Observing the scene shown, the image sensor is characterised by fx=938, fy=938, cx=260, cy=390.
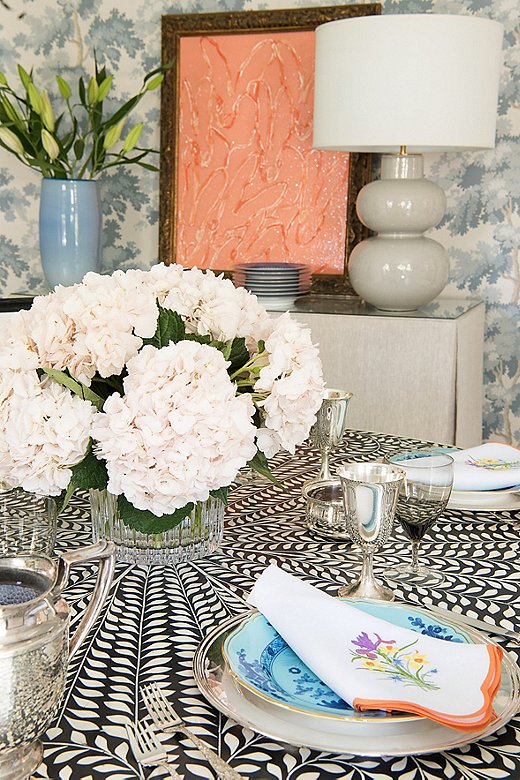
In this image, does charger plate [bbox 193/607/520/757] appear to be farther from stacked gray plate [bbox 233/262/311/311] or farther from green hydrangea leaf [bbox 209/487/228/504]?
stacked gray plate [bbox 233/262/311/311]

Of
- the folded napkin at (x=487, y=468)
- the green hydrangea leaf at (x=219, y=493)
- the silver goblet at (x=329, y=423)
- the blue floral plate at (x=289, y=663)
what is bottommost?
the blue floral plate at (x=289, y=663)

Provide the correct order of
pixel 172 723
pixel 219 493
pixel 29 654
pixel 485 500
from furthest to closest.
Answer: pixel 485 500
pixel 219 493
pixel 172 723
pixel 29 654

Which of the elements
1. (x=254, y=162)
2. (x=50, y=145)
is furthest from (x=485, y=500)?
(x=50, y=145)

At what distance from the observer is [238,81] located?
3.08 meters

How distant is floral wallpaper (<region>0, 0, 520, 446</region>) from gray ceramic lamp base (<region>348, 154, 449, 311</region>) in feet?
0.85

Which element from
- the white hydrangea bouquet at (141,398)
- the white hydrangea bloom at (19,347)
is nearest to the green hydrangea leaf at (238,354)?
the white hydrangea bouquet at (141,398)

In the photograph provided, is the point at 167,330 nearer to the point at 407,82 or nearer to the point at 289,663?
the point at 289,663

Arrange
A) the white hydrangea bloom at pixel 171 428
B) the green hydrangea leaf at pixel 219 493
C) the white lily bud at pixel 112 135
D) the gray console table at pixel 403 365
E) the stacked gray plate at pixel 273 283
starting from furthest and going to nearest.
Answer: the white lily bud at pixel 112 135, the stacked gray plate at pixel 273 283, the gray console table at pixel 403 365, the green hydrangea leaf at pixel 219 493, the white hydrangea bloom at pixel 171 428

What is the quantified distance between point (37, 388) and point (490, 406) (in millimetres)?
A: 2170

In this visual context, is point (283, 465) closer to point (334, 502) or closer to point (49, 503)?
point (334, 502)

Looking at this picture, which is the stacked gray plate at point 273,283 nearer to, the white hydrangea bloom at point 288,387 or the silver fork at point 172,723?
the white hydrangea bloom at point 288,387

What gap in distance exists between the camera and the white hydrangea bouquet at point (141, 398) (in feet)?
3.19

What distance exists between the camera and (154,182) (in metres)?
3.29

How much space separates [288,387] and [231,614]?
0.26m
